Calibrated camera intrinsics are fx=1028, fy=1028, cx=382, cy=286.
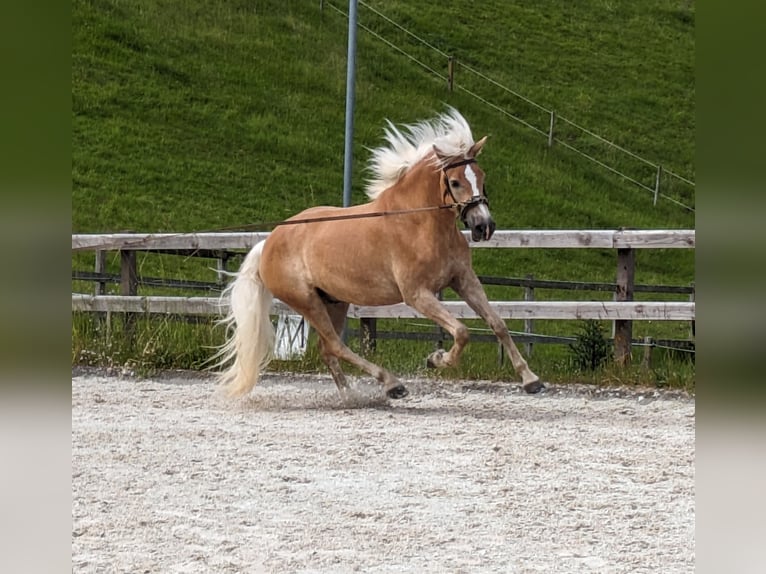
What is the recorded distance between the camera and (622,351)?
8.53 metres

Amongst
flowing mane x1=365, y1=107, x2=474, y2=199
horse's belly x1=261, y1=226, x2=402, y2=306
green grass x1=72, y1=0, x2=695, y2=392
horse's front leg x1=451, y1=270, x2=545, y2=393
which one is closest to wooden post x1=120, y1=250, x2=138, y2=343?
horse's belly x1=261, y1=226, x2=402, y2=306

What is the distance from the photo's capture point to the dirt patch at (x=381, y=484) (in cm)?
371

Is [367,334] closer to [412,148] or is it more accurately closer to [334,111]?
[412,148]

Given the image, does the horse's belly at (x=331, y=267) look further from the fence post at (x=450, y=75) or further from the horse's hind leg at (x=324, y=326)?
the fence post at (x=450, y=75)

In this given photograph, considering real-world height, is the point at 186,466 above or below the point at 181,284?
below

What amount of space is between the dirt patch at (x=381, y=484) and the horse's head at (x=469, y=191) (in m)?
1.25

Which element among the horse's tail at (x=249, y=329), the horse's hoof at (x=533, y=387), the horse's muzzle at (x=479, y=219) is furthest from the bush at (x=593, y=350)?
the horse's tail at (x=249, y=329)

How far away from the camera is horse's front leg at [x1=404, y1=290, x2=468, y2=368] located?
6.67 metres

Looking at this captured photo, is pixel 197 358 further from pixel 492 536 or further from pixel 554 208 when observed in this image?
pixel 554 208

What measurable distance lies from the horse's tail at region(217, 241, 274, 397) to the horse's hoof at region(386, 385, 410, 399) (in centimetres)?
95

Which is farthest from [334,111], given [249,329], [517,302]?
[249,329]

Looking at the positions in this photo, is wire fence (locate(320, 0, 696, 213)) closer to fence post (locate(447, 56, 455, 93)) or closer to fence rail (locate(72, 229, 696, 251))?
fence post (locate(447, 56, 455, 93))

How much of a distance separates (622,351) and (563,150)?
2096 centimetres
